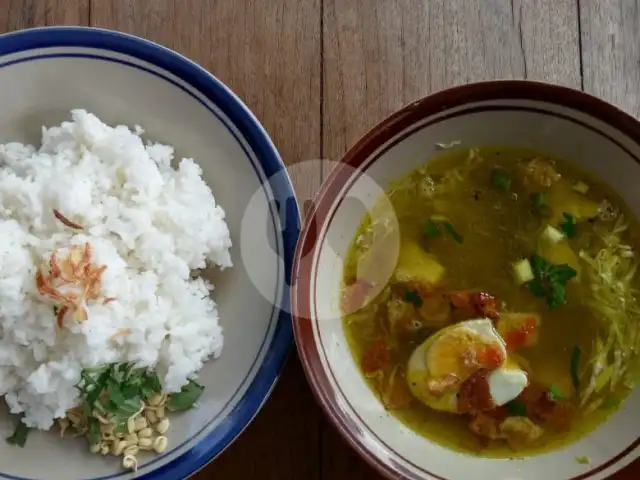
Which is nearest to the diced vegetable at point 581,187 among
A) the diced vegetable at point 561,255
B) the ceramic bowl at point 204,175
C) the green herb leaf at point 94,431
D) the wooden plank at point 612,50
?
the diced vegetable at point 561,255

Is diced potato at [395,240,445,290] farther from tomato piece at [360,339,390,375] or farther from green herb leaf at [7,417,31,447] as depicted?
green herb leaf at [7,417,31,447]

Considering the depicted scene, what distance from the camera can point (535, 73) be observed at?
70.0 inches

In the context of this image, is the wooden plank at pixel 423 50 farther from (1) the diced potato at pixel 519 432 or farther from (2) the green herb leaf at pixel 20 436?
(2) the green herb leaf at pixel 20 436

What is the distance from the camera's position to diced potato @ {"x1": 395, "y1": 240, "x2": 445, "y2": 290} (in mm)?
1673

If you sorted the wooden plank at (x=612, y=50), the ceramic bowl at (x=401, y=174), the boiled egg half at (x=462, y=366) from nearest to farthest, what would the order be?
the ceramic bowl at (x=401, y=174) → the boiled egg half at (x=462, y=366) → the wooden plank at (x=612, y=50)

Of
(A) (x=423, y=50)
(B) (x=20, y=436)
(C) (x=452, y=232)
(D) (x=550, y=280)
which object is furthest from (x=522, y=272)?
(B) (x=20, y=436)

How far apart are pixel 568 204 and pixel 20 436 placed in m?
1.29

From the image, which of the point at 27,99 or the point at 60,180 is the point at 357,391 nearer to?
the point at 60,180

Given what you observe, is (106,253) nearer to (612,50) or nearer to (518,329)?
(518,329)

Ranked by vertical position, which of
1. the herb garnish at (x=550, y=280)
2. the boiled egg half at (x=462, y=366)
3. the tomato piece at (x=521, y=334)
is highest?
the herb garnish at (x=550, y=280)

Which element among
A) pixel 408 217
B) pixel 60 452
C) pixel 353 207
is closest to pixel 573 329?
pixel 408 217

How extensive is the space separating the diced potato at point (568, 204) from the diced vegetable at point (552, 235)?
0.02 meters

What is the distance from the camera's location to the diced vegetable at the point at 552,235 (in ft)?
5.44

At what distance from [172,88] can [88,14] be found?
325 mm
